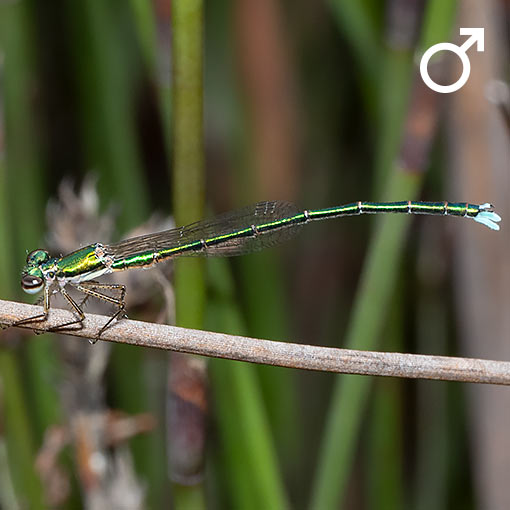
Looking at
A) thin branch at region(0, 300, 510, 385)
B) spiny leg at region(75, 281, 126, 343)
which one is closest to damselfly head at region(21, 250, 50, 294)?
spiny leg at region(75, 281, 126, 343)

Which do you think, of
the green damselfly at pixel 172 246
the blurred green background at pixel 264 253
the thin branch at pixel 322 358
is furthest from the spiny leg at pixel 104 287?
the thin branch at pixel 322 358

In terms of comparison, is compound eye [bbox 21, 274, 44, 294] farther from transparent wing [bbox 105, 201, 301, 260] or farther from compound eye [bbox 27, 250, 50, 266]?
transparent wing [bbox 105, 201, 301, 260]

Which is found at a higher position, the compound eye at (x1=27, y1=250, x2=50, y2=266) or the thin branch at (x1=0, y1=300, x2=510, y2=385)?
the compound eye at (x1=27, y1=250, x2=50, y2=266)

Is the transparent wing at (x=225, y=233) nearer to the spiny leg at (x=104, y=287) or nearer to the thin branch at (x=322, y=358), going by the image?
the spiny leg at (x=104, y=287)

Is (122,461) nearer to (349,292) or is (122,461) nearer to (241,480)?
(241,480)

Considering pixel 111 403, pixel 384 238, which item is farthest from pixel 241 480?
pixel 111 403

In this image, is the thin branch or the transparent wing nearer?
the thin branch

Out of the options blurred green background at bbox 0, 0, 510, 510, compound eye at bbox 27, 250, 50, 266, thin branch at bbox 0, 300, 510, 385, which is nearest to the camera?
thin branch at bbox 0, 300, 510, 385

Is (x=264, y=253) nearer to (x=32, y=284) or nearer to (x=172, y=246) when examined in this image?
(x=172, y=246)
